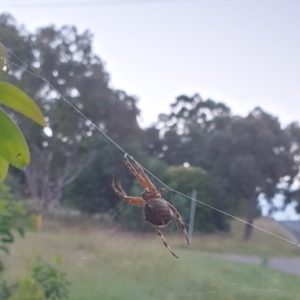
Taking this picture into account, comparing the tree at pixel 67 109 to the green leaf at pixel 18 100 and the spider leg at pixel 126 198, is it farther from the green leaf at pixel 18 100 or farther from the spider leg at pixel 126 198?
the green leaf at pixel 18 100

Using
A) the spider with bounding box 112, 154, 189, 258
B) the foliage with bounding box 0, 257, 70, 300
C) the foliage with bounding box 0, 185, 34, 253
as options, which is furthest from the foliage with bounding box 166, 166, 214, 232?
the spider with bounding box 112, 154, 189, 258

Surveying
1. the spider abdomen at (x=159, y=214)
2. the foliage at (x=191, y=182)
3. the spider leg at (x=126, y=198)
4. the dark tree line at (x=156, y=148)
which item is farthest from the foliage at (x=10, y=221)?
the foliage at (x=191, y=182)

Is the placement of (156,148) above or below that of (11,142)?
above

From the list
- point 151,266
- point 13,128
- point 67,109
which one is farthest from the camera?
point 67,109

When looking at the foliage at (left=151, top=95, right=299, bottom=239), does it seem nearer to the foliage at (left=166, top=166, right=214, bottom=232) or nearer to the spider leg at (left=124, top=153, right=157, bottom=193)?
the foliage at (left=166, top=166, right=214, bottom=232)

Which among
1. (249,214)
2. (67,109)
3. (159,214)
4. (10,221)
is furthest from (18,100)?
(249,214)

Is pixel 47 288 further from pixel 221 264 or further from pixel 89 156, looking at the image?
pixel 89 156

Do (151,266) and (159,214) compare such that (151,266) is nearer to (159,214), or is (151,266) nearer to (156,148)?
(159,214)
